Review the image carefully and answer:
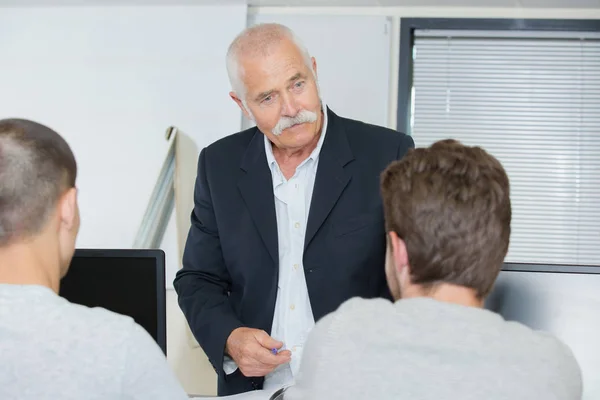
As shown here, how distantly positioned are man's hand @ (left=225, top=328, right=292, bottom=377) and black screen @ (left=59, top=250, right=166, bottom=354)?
7.0 inches

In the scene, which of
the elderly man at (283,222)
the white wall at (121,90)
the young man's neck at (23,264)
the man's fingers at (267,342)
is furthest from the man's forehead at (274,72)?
the white wall at (121,90)

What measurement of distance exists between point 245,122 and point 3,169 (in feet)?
9.97

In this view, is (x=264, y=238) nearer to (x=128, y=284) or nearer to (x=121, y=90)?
(x=128, y=284)

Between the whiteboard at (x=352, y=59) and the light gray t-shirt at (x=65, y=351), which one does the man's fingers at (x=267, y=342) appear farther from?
the whiteboard at (x=352, y=59)

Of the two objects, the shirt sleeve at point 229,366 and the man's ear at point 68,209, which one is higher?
the man's ear at point 68,209

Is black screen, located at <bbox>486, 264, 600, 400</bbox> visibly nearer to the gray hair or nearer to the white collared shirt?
the white collared shirt

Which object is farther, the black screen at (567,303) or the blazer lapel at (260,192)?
the blazer lapel at (260,192)

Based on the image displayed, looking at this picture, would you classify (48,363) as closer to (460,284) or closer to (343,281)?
(460,284)

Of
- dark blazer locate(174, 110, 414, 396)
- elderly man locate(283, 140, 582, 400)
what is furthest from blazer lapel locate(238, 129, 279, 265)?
elderly man locate(283, 140, 582, 400)

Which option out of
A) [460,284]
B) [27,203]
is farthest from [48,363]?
[460,284]

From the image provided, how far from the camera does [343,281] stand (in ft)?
6.29

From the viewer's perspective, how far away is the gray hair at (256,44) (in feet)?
6.49

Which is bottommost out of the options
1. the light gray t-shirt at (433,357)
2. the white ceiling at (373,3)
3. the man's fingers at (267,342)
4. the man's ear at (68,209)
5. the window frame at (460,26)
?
the man's fingers at (267,342)

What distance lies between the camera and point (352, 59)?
13.8 ft
